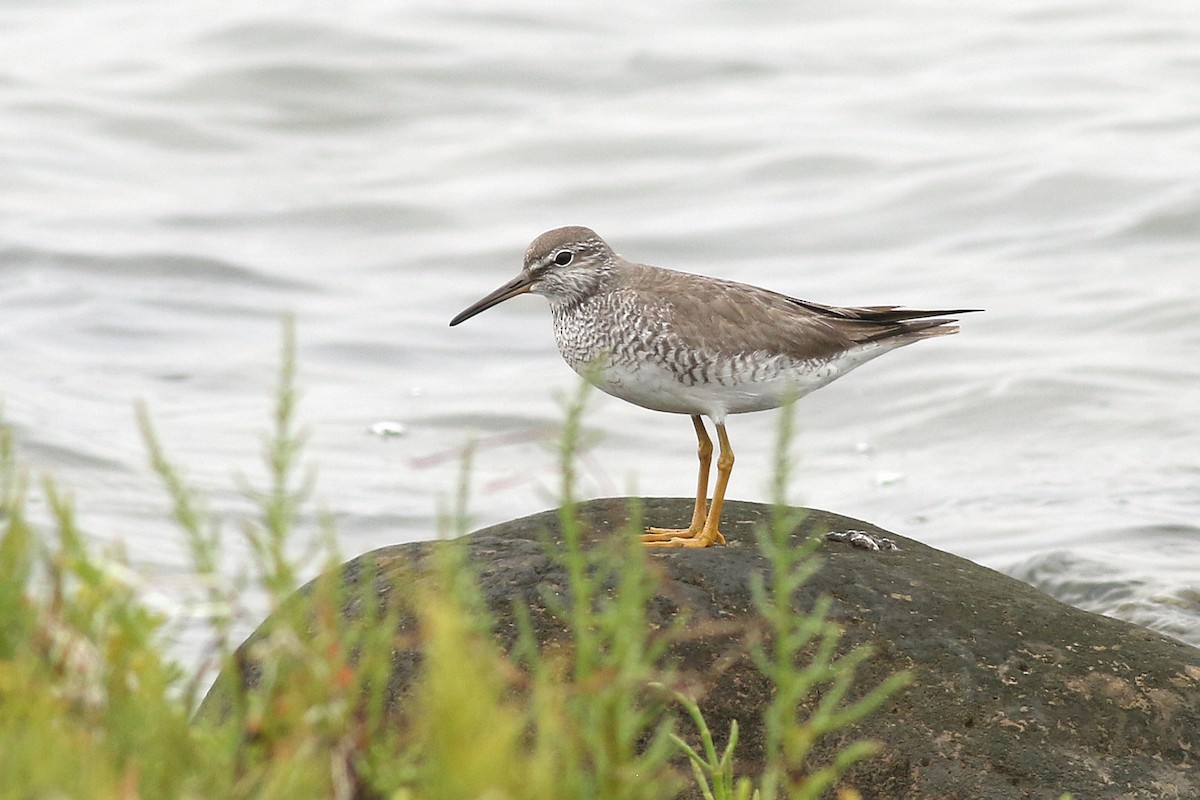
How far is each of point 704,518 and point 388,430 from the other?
6.27 m

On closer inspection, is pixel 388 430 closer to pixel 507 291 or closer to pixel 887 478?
pixel 887 478

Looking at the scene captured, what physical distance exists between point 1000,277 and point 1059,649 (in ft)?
33.1

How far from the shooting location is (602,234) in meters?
16.1

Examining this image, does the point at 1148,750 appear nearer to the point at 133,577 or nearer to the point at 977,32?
the point at 133,577

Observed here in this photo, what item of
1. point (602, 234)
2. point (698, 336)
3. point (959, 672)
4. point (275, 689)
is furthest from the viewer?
point (602, 234)

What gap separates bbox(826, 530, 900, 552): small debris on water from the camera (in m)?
6.43

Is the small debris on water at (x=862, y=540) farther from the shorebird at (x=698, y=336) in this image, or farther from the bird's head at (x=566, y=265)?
the bird's head at (x=566, y=265)

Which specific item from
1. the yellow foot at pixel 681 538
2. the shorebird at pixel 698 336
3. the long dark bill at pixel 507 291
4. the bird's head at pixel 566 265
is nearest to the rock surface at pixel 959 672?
the yellow foot at pixel 681 538

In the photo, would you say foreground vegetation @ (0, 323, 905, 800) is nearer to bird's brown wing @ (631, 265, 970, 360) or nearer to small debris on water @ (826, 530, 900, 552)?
small debris on water @ (826, 530, 900, 552)

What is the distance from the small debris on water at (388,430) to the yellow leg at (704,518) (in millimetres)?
5814

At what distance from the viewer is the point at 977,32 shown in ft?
71.2

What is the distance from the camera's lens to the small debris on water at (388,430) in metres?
12.7

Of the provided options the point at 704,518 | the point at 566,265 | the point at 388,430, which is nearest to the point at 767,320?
the point at 704,518

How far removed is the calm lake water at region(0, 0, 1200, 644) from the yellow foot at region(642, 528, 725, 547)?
929 mm
